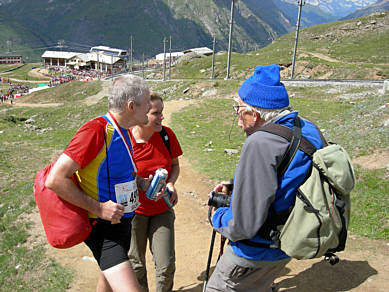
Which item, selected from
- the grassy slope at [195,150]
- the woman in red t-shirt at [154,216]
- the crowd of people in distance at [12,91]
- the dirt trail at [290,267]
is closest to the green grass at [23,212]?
the grassy slope at [195,150]

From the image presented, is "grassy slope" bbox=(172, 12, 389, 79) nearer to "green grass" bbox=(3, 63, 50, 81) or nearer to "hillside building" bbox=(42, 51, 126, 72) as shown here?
"hillside building" bbox=(42, 51, 126, 72)

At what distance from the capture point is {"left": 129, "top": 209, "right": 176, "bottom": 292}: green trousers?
4164 mm

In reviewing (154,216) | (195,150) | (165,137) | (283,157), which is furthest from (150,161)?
(195,150)

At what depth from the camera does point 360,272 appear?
196 inches

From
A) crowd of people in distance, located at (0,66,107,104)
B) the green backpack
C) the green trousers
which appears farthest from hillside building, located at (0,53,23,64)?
the green backpack

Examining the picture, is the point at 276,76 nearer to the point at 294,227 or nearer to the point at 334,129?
the point at 294,227

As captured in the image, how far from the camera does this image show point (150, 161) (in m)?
4.24

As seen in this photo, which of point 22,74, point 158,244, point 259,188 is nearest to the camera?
point 259,188

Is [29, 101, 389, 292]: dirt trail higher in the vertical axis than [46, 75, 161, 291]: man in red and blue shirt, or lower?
lower

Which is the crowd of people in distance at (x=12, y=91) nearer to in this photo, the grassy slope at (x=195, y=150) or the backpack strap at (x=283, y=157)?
the grassy slope at (x=195, y=150)

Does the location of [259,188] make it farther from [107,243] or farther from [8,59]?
[8,59]

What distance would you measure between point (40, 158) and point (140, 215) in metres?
11.9

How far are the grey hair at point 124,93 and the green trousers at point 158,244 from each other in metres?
1.71

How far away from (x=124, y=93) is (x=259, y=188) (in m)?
A: 1.47
